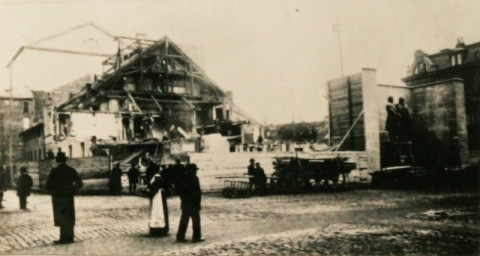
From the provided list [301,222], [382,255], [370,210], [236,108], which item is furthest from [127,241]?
[236,108]

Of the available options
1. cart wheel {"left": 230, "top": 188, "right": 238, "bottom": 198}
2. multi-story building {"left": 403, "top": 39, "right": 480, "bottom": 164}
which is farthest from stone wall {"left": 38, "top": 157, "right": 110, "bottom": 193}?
multi-story building {"left": 403, "top": 39, "right": 480, "bottom": 164}

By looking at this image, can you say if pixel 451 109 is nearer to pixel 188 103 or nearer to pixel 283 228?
pixel 283 228

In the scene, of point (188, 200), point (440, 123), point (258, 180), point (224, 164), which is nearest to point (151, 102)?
point (224, 164)

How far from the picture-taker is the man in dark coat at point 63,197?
6988mm

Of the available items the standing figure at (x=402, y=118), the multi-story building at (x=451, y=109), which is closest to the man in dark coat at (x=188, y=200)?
the standing figure at (x=402, y=118)

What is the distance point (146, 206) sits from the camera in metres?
12.1

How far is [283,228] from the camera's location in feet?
26.2

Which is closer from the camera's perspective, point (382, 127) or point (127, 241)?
point (127, 241)

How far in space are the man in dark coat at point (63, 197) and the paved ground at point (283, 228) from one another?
25cm

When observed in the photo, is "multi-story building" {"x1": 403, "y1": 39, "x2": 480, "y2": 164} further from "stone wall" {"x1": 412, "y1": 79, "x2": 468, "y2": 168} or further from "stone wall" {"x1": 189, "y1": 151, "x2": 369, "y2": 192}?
"stone wall" {"x1": 189, "y1": 151, "x2": 369, "y2": 192}

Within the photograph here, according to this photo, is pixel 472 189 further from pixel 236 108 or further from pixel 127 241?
pixel 236 108

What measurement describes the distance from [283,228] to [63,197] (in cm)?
390

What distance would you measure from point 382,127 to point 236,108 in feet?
43.9

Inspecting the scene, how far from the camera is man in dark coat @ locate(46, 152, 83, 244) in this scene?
6.99m
